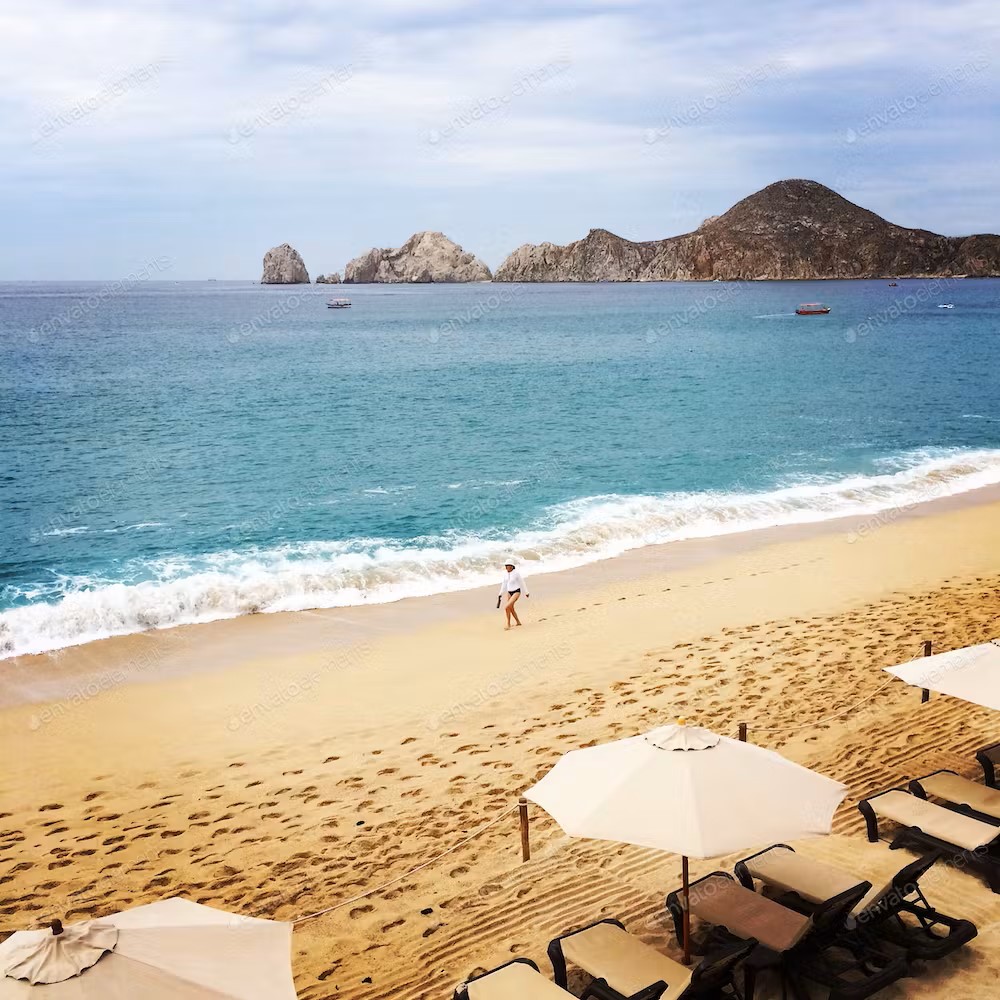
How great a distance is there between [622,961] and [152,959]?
3.52 metres

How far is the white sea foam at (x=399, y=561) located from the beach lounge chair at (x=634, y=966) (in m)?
13.8

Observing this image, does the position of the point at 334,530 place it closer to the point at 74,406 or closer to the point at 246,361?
the point at 74,406

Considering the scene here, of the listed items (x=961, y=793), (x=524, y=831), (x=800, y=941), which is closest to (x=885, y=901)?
(x=800, y=941)

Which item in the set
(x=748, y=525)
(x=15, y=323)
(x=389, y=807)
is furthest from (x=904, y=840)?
(x=15, y=323)

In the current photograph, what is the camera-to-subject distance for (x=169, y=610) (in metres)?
20.1

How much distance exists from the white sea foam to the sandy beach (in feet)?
3.27

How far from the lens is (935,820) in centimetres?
884
